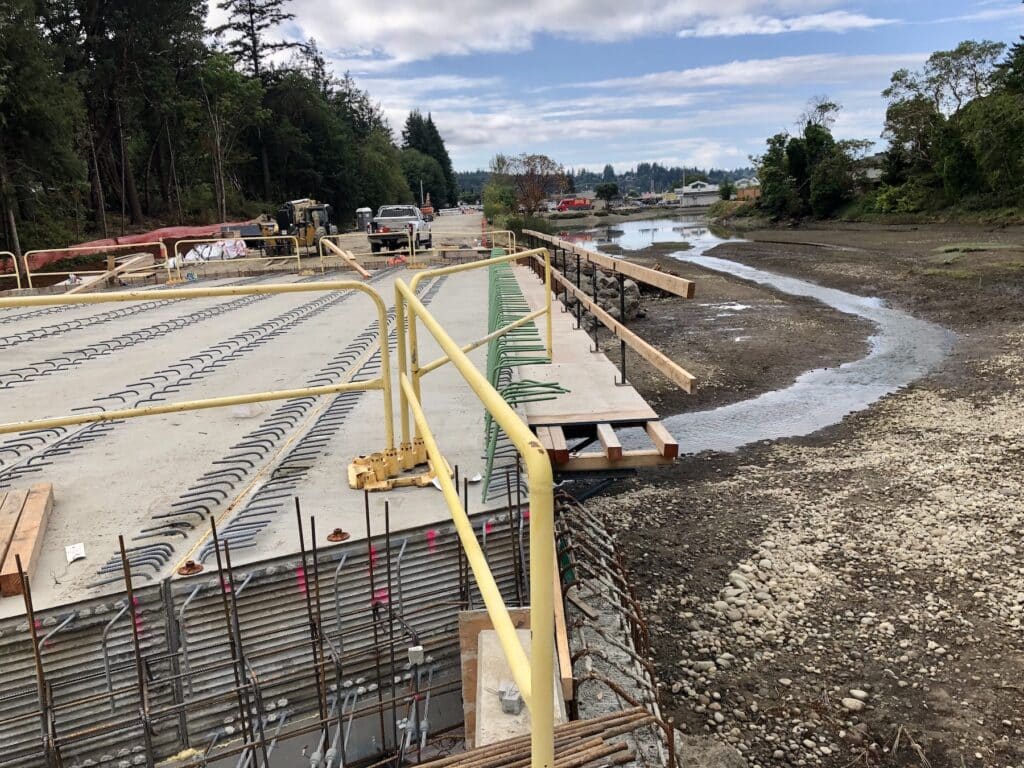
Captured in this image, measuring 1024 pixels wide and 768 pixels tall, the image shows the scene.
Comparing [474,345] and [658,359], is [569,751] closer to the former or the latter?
[474,345]

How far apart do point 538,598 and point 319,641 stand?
225 centimetres

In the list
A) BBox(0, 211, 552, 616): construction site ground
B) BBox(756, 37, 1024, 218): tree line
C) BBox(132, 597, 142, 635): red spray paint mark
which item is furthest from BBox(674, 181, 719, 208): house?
BBox(132, 597, 142, 635): red spray paint mark

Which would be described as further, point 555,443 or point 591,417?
point 591,417

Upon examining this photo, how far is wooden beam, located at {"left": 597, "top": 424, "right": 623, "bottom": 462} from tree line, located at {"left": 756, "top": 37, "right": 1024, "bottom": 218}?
151 feet

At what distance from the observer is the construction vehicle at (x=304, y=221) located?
97.4 ft

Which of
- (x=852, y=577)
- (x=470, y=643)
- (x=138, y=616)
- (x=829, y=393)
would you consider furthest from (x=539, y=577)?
(x=829, y=393)

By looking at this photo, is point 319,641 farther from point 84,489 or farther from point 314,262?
point 314,262

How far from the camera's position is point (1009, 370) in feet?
45.6

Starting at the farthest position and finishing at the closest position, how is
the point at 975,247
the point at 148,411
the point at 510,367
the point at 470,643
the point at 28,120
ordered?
the point at 975,247
the point at 28,120
the point at 510,367
the point at 148,411
the point at 470,643

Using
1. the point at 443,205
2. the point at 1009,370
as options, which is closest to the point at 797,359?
the point at 1009,370

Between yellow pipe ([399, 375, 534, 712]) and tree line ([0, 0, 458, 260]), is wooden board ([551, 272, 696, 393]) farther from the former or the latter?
tree line ([0, 0, 458, 260])

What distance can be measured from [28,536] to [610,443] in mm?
3357

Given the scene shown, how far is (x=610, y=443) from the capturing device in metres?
4.88

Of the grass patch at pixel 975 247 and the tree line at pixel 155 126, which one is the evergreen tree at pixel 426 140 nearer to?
the tree line at pixel 155 126
